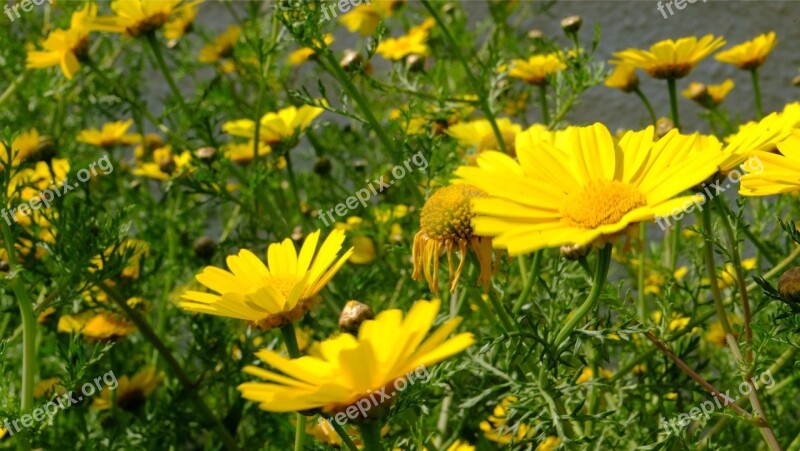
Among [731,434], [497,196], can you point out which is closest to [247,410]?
[731,434]

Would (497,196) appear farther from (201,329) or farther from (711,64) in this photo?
(711,64)

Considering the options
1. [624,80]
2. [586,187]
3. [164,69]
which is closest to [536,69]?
[624,80]

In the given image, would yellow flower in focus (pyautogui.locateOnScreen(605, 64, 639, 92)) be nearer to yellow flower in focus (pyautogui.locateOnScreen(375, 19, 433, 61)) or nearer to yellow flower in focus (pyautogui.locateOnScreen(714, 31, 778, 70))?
yellow flower in focus (pyautogui.locateOnScreen(714, 31, 778, 70))

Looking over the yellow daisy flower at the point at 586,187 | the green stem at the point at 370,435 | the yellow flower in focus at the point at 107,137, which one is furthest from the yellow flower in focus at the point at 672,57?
the yellow flower in focus at the point at 107,137

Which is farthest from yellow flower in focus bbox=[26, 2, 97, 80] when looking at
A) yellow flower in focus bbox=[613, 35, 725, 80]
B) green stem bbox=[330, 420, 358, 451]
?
green stem bbox=[330, 420, 358, 451]

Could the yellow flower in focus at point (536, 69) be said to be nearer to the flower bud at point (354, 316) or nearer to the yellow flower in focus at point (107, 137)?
the flower bud at point (354, 316)

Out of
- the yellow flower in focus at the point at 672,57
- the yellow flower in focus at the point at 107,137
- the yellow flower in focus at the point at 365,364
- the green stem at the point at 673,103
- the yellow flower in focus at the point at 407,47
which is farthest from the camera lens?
the yellow flower in focus at the point at 107,137

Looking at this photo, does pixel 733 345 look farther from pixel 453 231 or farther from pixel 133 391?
pixel 133 391
